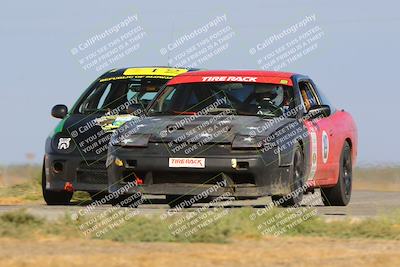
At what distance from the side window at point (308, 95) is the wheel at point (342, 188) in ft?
2.68

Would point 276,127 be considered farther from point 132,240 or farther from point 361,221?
point 132,240

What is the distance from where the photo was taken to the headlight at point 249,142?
12.8 m

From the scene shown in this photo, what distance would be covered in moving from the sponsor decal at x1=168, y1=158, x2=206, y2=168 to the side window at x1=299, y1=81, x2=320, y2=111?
7.39ft

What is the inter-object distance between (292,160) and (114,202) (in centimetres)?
294


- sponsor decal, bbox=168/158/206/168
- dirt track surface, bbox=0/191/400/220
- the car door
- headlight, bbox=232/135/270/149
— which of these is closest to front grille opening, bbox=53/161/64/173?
dirt track surface, bbox=0/191/400/220

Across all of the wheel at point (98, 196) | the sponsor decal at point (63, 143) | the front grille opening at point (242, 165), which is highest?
the sponsor decal at point (63, 143)

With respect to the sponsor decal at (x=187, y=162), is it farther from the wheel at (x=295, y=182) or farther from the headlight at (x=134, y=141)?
the wheel at (x=295, y=182)

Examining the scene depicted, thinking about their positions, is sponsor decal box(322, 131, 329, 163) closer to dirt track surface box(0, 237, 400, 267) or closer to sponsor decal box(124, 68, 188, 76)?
sponsor decal box(124, 68, 188, 76)

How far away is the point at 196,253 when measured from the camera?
8875mm

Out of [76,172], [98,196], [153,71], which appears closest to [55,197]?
[76,172]

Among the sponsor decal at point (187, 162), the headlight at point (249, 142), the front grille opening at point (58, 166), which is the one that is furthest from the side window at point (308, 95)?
the front grille opening at point (58, 166)

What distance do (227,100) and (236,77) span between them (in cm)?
42

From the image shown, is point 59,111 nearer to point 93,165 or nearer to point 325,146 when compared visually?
point 93,165

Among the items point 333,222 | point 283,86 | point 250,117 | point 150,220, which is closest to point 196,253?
point 150,220
